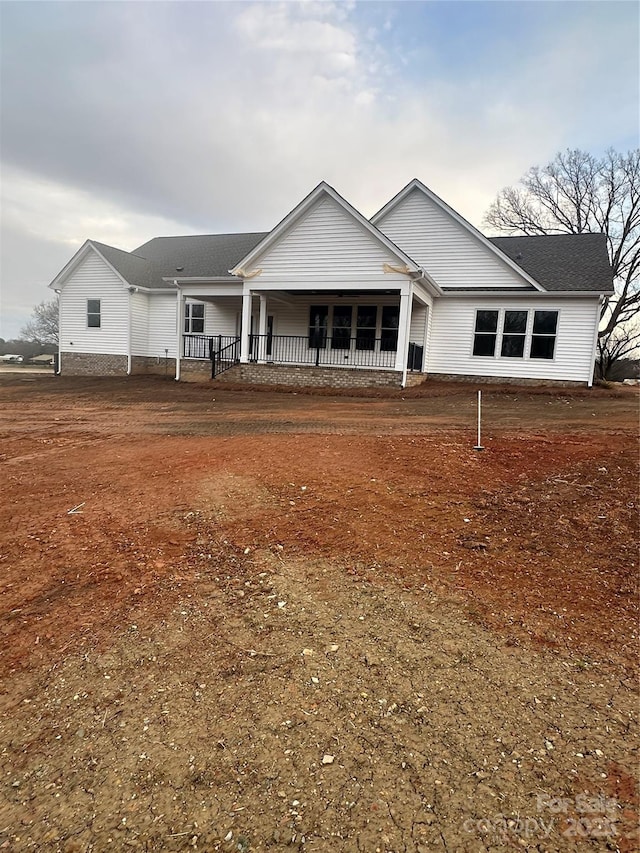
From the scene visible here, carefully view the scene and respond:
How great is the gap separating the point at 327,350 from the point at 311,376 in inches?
148

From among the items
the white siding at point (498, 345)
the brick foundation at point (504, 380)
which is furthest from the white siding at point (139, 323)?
the brick foundation at point (504, 380)

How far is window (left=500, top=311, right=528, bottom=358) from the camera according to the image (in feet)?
56.1

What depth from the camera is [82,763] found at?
1989 millimetres

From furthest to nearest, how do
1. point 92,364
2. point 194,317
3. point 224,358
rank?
1. point 92,364
2. point 194,317
3. point 224,358

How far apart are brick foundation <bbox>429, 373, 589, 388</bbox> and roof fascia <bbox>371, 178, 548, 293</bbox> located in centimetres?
332

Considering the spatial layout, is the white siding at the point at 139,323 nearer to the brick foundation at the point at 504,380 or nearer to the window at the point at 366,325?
the window at the point at 366,325

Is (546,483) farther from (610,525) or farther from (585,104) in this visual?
(585,104)

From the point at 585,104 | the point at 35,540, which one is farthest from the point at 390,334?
the point at 35,540

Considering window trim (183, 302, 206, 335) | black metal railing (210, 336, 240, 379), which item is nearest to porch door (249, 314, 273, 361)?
black metal railing (210, 336, 240, 379)

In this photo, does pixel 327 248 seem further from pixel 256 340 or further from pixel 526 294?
pixel 526 294

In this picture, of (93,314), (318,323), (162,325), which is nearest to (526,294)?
(318,323)

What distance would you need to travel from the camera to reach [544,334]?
55.2 feet

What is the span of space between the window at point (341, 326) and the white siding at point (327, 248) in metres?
3.54

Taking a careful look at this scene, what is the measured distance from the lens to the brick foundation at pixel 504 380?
54.7ft
